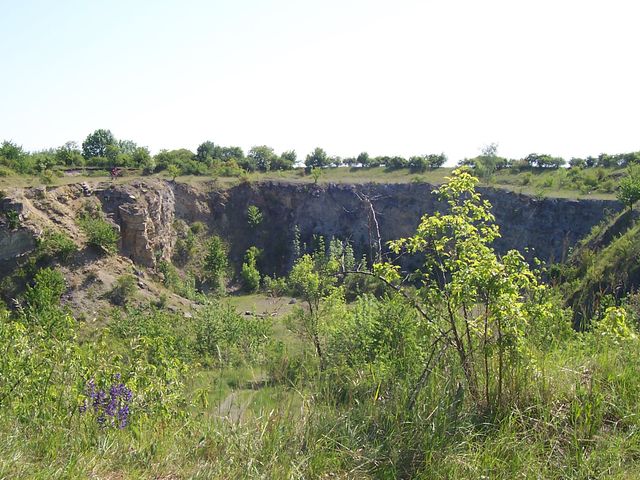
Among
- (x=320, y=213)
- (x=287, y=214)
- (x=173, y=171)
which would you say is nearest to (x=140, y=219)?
(x=173, y=171)

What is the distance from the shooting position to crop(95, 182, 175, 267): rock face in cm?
2964

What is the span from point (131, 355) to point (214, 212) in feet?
110

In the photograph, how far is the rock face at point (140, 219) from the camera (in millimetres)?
29641

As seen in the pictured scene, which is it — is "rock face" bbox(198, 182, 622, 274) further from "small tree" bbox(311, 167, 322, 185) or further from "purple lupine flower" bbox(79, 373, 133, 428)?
"purple lupine flower" bbox(79, 373, 133, 428)

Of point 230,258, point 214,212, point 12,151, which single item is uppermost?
point 12,151

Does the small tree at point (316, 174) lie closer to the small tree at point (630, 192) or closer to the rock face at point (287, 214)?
the rock face at point (287, 214)

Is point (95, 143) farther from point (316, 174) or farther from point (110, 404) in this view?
point (110, 404)

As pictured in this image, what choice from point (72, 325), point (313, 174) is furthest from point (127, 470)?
point (313, 174)

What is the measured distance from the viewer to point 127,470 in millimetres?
3102

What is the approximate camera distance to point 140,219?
1184 inches

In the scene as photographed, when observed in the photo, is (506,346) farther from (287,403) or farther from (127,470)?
(127,470)

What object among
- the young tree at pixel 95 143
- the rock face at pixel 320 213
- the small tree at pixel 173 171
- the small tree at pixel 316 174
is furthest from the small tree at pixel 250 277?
the young tree at pixel 95 143

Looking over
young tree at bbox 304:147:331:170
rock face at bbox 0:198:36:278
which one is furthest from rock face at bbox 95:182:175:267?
young tree at bbox 304:147:331:170

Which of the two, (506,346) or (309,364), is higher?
(506,346)
